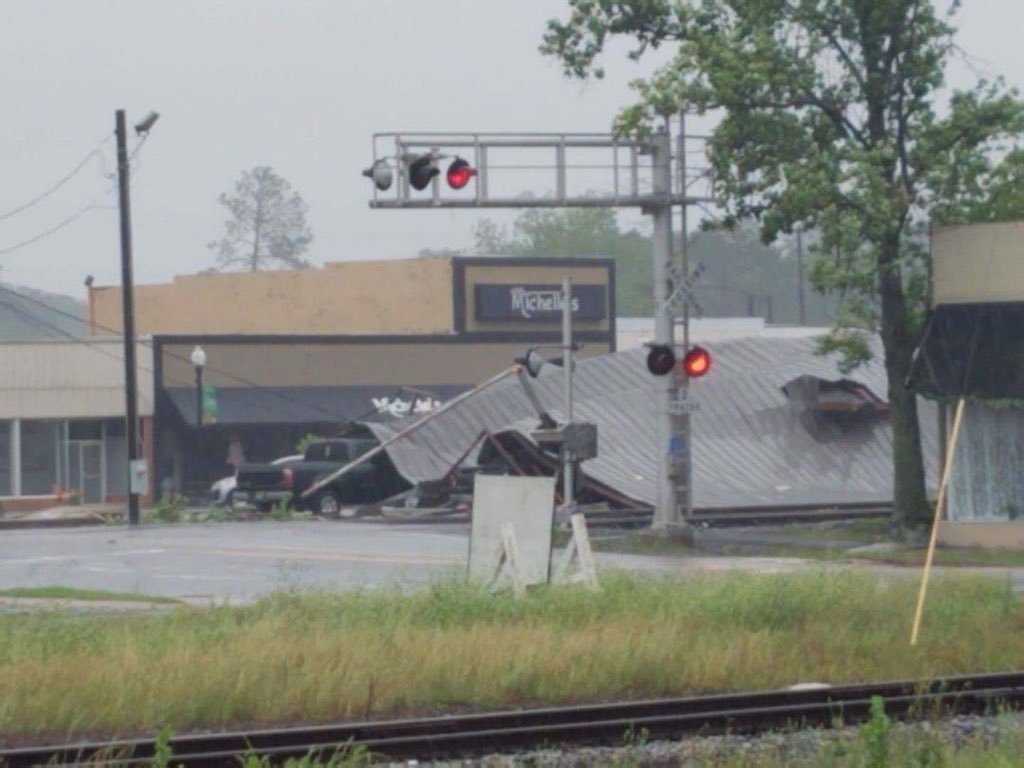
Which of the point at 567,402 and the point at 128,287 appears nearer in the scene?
the point at 567,402

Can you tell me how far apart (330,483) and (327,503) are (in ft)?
2.04

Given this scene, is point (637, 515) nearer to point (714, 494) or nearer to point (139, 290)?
point (714, 494)

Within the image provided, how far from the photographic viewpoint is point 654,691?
15367 millimetres

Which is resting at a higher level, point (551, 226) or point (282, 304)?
point (551, 226)

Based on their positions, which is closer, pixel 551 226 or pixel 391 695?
pixel 391 695

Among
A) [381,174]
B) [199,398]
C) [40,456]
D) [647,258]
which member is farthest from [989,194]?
[647,258]

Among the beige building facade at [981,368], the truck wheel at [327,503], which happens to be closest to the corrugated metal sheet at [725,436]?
the truck wheel at [327,503]

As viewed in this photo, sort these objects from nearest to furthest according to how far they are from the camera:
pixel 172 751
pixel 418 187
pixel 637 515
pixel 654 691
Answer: pixel 172 751, pixel 654 691, pixel 418 187, pixel 637 515

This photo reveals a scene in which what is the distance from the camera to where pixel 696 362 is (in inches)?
1247

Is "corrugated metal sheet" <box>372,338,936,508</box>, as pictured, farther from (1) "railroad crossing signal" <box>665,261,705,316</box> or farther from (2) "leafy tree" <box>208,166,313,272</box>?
(2) "leafy tree" <box>208,166,313,272</box>

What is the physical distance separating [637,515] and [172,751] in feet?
97.8

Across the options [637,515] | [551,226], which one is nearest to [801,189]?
[637,515]

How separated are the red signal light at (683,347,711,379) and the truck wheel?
59.4 feet

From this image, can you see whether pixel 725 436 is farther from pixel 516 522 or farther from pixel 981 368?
pixel 516 522
